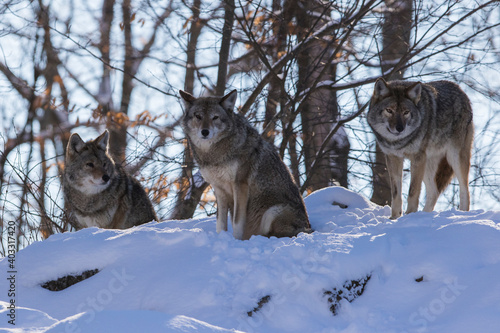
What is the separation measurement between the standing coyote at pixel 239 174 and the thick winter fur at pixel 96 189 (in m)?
2.02

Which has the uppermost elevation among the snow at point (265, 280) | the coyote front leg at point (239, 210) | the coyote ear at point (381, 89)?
the coyote ear at point (381, 89)

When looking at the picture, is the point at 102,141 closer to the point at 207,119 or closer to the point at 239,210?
the point at 207,119

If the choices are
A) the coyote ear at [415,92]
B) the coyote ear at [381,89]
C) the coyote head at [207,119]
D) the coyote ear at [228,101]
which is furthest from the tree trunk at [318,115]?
Answer: the coyote head at [207,119]

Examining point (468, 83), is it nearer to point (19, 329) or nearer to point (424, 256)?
point (424, 256)

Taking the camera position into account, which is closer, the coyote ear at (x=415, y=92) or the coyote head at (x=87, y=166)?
the coyote ear at (x=415, y=92)

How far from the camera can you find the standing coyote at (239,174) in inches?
280

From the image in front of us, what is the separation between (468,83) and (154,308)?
24.3 ft

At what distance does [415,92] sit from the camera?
25.3ft

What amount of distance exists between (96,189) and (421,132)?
484 centimetres

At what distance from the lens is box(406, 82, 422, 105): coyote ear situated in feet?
25.2

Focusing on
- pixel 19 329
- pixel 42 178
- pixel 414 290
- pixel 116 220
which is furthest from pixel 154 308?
pixel 42 178

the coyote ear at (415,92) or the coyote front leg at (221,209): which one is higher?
the coyote ear at (415,92)

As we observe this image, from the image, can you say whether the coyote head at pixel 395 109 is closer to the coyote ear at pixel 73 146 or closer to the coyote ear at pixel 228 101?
the coyote ear at pixel 228 101

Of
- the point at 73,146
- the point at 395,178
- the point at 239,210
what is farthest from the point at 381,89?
the point at 73,146
